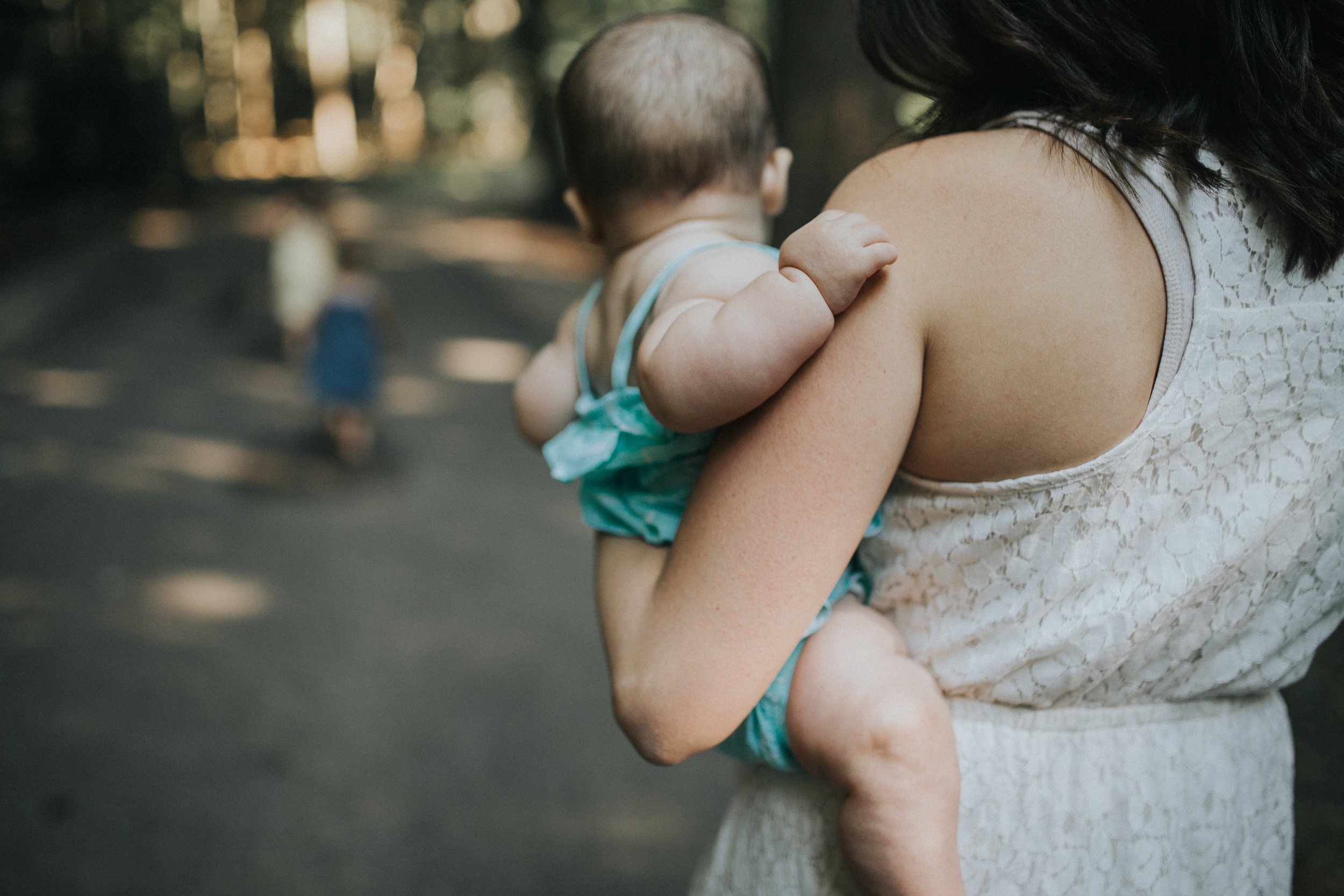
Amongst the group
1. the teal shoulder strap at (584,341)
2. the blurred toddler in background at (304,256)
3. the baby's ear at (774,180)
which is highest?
the baby's ear at (774,180)

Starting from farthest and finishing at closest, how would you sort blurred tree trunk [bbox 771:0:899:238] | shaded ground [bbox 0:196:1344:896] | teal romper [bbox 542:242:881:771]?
blurred tree trunk [bbox 771:0:899:238]
shaded ground [bbox 0:196:1344:896]
teal romper [bbox 542:242:881:771]

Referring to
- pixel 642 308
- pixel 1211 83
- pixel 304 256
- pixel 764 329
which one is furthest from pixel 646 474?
pixel 304 256

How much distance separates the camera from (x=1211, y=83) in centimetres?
92

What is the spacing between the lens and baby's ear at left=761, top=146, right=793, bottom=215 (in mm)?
1344

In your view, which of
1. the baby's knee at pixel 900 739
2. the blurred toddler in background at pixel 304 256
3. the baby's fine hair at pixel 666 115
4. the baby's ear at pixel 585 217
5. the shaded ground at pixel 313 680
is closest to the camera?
the baby's knee at pixel 900 739

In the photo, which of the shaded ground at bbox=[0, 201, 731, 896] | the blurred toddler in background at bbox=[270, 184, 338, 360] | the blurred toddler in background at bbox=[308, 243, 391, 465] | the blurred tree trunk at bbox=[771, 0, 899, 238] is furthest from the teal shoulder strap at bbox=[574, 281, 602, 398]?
the blurred toddler in background at bbox=[270, 184, 338, 360]

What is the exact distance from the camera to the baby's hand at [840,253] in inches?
34.8

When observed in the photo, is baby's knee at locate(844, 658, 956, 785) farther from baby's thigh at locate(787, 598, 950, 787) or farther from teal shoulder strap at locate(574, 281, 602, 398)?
teal shoulder strap at locate(574, 281, 602, 398)

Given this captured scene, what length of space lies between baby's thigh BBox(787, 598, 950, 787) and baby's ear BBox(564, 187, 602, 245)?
62cm

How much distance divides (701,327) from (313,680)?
11.0 feet

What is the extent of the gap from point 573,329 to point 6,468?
19.4 feet

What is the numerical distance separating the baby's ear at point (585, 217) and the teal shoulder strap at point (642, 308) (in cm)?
21

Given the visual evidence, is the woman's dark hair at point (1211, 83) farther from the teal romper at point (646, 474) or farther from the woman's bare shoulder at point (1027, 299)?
the teal romper at point (646, 474)

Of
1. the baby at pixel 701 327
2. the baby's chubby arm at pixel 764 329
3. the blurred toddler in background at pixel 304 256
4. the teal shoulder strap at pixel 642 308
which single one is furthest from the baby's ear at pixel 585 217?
the blurred toddler in background at pixel 304 256
